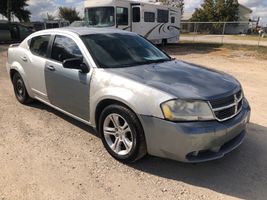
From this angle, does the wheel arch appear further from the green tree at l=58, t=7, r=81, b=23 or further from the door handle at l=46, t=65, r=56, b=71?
the green tree at l=58, t=7, r=81, b=23

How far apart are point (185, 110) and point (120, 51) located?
5.46ft

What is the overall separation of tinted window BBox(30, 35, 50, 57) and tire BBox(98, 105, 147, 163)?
192cm

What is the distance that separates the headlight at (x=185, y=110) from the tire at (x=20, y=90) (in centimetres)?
363

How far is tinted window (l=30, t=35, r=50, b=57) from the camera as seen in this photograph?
533 cm

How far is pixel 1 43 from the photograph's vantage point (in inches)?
908

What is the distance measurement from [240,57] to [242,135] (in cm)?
1317

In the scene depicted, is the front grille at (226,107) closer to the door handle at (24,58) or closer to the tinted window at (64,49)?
the tinted window at (64,49)

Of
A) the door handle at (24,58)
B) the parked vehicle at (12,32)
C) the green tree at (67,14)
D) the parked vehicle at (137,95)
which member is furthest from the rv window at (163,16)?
the green tree at (67,14)

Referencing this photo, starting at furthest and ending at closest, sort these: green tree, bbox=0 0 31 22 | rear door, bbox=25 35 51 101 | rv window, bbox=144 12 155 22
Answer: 1. green tree, bbox=0 0 31 22
2. rv window, bbox=144 12 155 22
3. rear door, bbox=25 35 51 101

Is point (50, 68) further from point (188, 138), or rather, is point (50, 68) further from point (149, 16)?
point (149, 16)

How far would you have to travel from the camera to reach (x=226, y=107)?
3666 millimetres

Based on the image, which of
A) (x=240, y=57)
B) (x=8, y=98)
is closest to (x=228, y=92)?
(x=8, y=98)

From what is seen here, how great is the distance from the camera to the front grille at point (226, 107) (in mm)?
3535

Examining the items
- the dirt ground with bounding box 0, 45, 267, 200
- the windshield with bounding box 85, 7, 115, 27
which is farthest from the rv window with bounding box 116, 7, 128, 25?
the dirt ground with bounding box 0, 45, 267, 200
